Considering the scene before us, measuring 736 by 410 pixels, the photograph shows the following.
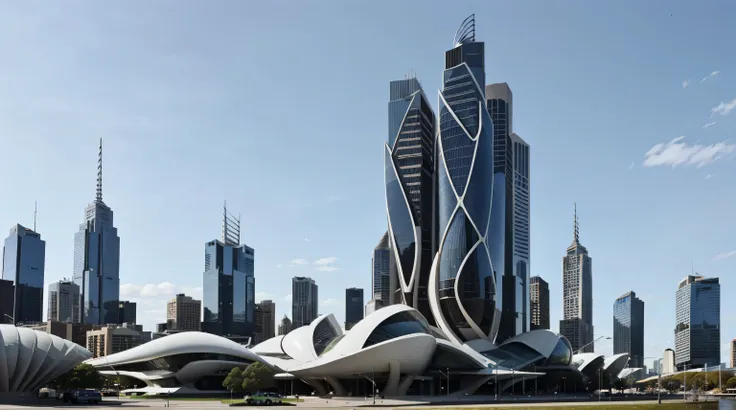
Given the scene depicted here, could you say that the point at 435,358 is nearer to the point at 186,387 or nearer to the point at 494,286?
the point at 186,387

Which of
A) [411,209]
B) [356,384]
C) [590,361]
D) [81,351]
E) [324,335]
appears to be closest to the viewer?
[81,351]

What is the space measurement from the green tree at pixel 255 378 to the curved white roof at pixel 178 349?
24.4 metres

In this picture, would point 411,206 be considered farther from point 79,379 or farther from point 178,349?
point 79,379

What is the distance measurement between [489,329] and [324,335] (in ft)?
144

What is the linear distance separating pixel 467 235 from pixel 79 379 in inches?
3807

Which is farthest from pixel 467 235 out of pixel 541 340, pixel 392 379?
pixel 392 379

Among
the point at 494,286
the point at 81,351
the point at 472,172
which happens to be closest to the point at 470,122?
the point at 472,172

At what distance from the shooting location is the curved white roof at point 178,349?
130 metres

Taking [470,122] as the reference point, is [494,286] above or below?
below

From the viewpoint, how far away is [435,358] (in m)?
129

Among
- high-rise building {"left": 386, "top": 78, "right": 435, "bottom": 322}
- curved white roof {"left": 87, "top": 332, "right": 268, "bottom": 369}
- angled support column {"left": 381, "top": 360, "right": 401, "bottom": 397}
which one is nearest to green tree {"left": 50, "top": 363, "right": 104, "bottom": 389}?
curved white roof {"left": 87, "top": 332, "right": 268, "bottom": 369}

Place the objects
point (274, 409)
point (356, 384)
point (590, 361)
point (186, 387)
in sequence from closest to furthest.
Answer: point (274, 409), point (356, 384), point (186, 387), point (590, 361)

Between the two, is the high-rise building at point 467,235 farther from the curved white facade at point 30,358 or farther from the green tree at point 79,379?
the curved white facade at point 30,358

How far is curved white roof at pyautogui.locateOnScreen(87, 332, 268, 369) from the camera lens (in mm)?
130375
